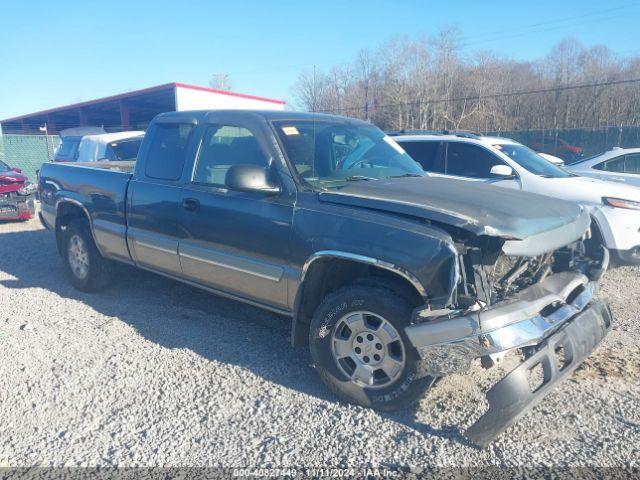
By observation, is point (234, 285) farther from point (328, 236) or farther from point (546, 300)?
point (546, 300)

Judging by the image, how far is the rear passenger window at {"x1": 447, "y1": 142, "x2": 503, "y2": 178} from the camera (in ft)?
25.9

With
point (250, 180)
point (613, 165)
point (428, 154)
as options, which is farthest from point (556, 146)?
point (250, 180)

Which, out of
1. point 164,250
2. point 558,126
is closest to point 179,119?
point 164,250

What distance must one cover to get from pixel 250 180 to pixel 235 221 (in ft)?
1.63

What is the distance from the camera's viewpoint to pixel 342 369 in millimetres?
3637

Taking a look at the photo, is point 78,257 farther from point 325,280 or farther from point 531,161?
point 531,161

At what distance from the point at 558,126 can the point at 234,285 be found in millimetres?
39828

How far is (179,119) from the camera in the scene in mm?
5047

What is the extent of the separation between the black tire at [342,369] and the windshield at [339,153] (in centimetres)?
94

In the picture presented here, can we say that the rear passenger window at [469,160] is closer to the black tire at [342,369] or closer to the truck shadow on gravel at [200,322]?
the truck shadow on gravel at [200,322]

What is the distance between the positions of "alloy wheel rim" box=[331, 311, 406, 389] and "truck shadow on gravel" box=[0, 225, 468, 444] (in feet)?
0.83

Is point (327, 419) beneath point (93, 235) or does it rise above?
beneath

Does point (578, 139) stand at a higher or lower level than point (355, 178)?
lower

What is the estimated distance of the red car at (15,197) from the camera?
10820 mm
